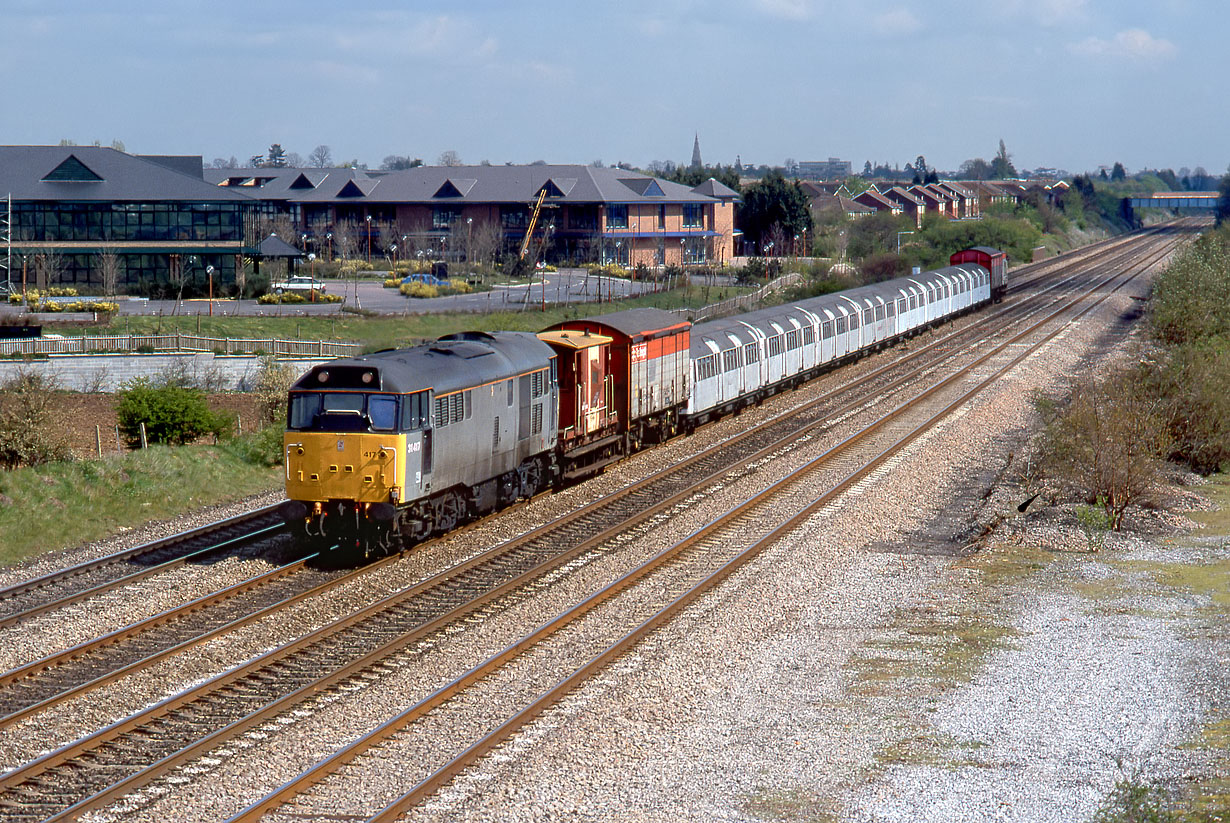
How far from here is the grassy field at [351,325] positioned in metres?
53.4

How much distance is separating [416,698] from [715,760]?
3.63 metres

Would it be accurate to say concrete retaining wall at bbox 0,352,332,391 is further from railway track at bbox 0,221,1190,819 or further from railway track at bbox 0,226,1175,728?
railway track at bbox 0,221,1190,819

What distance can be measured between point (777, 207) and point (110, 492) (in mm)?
100089

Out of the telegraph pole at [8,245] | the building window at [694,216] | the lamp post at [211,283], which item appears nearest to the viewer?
the lamp post at [211,283]

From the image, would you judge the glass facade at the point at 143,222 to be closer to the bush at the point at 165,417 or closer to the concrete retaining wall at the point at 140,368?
the concrete retaining wall at the point at 140,368

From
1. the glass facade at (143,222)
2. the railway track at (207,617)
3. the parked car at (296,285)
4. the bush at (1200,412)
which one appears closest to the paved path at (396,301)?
the parked car at (296,285)

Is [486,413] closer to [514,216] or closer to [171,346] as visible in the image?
[171,346]

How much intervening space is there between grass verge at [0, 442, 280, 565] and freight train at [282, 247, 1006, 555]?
4.74 m

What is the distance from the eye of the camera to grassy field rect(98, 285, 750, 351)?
2101 inches

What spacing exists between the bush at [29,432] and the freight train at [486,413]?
1020 cm

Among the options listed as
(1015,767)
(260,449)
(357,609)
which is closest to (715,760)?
(1015,767)

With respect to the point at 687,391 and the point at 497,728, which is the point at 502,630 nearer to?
the point at 497,728

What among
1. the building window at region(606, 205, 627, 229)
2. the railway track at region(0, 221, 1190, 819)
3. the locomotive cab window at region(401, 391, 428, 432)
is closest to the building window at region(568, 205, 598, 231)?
the building window at region(606, 205, 627, 229)

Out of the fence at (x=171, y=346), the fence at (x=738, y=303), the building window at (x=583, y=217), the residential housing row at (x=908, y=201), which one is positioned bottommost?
the fence at (x=171, y=346)
